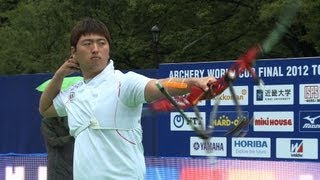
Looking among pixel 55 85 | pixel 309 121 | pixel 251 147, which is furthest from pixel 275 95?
pixel 55 85

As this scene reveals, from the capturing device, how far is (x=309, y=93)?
34.5 ft

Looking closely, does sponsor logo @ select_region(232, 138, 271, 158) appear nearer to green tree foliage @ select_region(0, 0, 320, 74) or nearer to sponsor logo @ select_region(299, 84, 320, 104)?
sponsor logo @ select_region(299, 84, 320, 104)

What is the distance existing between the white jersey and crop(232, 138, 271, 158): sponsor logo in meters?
7.70

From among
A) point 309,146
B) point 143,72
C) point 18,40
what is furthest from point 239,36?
point 309,146

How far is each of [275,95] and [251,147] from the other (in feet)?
2.99

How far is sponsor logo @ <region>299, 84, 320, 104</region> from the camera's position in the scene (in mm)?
10407

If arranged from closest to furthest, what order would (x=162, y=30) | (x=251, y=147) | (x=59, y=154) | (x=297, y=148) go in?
(x=59, y=154)
(x=297, y=148)
(x=251, y=147)
(x=162, y=30)

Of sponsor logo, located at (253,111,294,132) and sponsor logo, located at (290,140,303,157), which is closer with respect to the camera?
sponsor logo, located at (290,140,303,157)

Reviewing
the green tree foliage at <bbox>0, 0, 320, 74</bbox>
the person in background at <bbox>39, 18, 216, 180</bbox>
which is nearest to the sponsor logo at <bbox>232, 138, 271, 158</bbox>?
the person in background at <bbox>39, 18, 216, 180</bbox>

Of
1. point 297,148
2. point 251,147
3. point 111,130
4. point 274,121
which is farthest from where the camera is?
point 251,147

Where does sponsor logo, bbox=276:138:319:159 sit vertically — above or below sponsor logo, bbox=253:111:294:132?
below

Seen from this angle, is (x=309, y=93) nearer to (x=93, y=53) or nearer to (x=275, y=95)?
(x=275, y=95)

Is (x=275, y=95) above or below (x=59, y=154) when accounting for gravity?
above

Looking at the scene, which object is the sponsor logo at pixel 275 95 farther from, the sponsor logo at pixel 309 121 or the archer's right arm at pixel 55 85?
the archer's right arm at pixel 55 85
